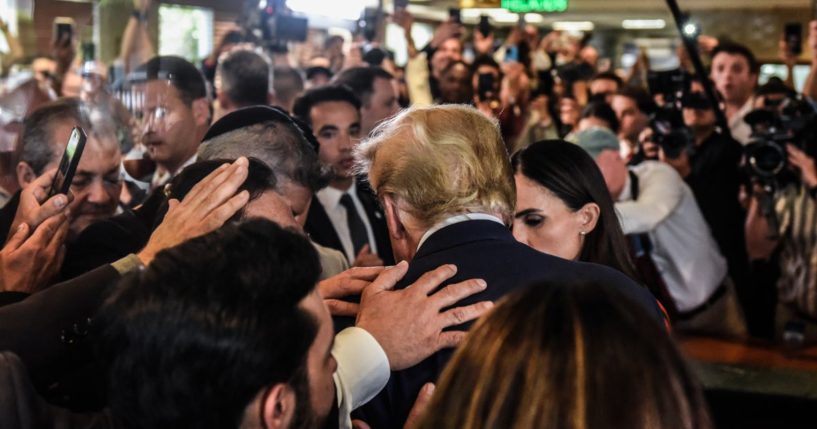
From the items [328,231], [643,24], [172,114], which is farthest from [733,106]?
[643,24]

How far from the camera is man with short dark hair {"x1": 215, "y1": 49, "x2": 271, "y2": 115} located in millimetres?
4820

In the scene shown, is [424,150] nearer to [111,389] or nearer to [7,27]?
[111,389]

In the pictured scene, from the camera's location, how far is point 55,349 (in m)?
1.68

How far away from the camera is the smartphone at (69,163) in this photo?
2.17m

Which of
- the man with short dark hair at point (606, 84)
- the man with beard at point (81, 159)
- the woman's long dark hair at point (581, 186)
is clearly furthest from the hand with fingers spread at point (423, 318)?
the man with short dark hair at point (606, 84)

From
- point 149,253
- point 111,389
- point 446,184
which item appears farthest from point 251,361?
point 446,184

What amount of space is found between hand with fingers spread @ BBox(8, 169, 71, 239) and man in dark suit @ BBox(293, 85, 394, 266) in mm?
1836

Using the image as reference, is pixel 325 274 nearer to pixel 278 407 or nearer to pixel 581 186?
pixel 581 186

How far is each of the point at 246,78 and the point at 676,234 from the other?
1.95 meters

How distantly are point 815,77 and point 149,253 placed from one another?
4.82 meters

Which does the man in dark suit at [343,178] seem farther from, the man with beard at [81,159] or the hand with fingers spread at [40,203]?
the hand with fingers spread at [40,203]

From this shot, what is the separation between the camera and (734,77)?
6211mm

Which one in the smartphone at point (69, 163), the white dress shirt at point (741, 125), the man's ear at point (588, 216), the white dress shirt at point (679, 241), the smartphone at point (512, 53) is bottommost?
the white dress shirt at point (679, 241)

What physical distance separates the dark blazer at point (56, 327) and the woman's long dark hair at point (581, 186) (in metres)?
1.41
